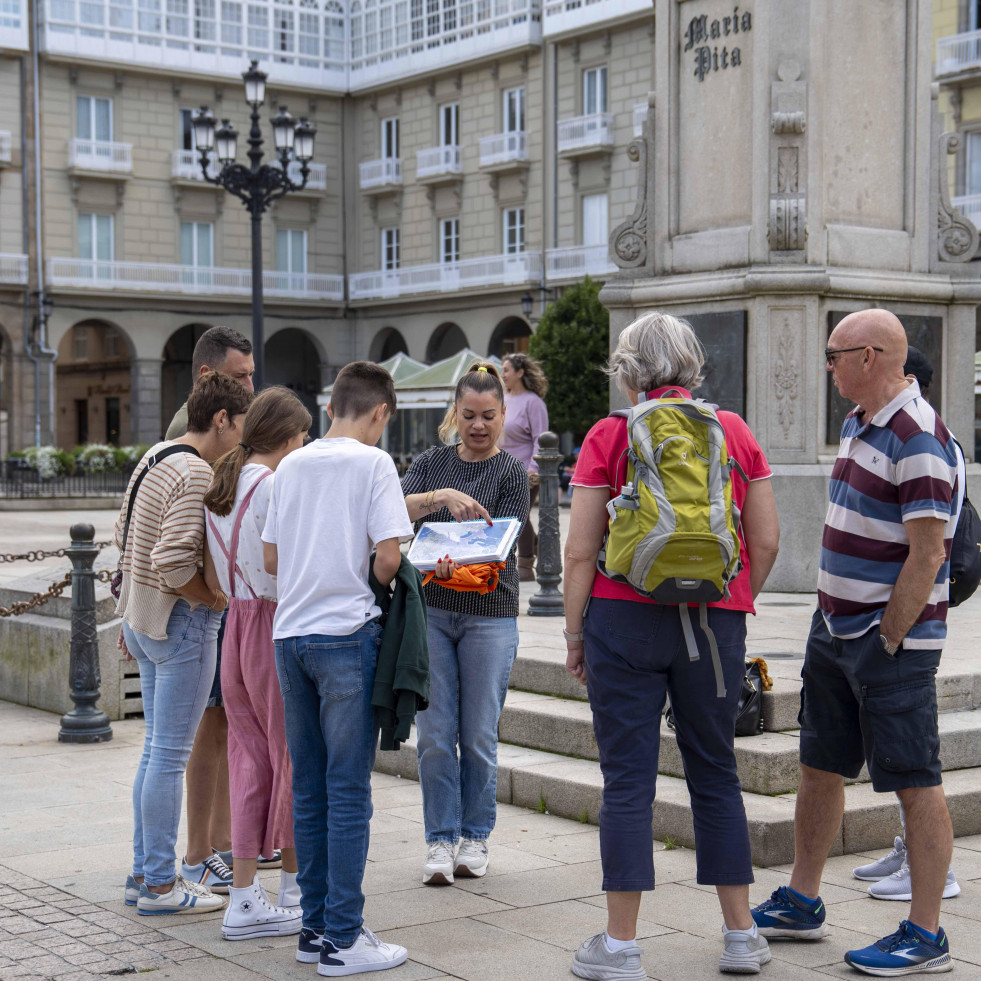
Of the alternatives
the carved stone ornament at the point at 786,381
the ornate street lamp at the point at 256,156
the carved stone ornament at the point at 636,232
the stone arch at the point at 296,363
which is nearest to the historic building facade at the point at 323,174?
the stone arch at the point at 296,363

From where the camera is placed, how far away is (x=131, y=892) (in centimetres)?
525

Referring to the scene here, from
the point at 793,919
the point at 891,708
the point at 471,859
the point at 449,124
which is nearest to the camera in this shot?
the point at 891,708

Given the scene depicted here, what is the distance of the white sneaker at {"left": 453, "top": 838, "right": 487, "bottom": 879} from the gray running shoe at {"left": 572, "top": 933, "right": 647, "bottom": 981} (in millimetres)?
1116

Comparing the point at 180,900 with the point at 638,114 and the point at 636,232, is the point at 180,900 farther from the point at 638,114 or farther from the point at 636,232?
the point at 638,114

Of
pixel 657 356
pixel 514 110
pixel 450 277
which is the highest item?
pixel 514 110

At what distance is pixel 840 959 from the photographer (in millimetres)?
4547

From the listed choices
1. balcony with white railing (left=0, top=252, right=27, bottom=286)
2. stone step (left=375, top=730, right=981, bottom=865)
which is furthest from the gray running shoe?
balcony with white railing (left=0, top=252, right=27, bottom=286)

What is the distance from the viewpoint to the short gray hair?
4379 mm

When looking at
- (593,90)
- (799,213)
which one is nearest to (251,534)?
(799,213)

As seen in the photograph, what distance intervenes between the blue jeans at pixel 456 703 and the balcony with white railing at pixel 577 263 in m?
31.2

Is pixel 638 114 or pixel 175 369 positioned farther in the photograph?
pixel 175 369

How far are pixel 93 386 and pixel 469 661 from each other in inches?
1876

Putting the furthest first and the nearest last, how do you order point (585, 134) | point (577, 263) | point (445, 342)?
point (445, 342)
point (577, 263)
point (585, 134)

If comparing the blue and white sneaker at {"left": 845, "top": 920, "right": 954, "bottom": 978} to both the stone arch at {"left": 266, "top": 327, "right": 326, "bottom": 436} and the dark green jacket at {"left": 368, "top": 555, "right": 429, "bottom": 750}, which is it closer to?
the dark green jacket at {"left": 368, "top": 555, "right": 429, "bottom": 750}
